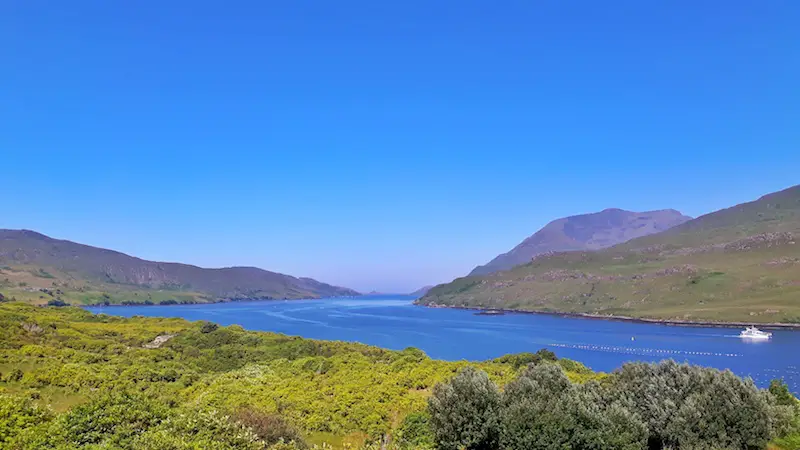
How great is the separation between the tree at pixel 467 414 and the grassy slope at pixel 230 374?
21.1ft

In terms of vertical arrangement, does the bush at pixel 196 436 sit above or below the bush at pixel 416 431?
above

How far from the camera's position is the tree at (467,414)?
24031mm

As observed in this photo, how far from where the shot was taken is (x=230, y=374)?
142ft

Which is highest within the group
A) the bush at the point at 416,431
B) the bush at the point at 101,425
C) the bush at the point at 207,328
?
the bush at the point at 101,425

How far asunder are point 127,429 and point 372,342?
391 ft

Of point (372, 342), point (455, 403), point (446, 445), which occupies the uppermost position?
point (455, 403)

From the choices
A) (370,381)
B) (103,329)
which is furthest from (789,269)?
(103,329)

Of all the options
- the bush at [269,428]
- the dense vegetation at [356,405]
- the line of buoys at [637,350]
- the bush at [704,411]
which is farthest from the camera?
the line of buoys at [637,350]

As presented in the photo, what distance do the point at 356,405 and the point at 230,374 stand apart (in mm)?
16240

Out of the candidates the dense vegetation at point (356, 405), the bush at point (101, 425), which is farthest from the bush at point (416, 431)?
the bush at point (101, 425)

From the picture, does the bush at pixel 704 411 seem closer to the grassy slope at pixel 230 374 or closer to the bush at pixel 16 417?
the grassy slope at pixel 230 374

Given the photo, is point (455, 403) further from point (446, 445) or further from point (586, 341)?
point (586, 341)

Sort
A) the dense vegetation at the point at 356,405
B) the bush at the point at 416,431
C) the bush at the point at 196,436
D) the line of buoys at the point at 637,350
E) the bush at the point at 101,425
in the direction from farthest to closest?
the line of buoys at the point at 637,350, the bush at the point at 416,431, the dense vegetation at the point at 356,405, the bush at the point at 101,425, the bush at the point at 196,436

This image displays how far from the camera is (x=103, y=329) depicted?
213 ft
